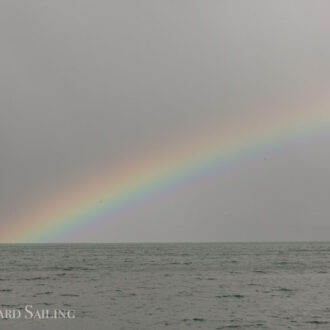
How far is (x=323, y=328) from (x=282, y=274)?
32.2m

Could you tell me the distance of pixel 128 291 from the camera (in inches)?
1695

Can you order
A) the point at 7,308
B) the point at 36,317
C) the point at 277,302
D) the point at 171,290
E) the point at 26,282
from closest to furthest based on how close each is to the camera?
Answer: the point at 36,317
the point at 7,308
the point at 277,302
the point at 171,290
the point at 26,282

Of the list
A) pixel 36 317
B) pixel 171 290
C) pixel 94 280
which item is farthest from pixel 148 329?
pixel 94 280

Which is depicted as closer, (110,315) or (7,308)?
(110,315)

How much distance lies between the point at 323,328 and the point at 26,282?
1221 inches

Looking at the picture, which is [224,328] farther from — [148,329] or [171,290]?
[171,290]

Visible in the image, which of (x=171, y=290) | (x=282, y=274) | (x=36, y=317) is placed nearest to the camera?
(x=36, y=317)

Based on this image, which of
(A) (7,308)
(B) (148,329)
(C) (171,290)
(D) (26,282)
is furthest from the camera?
(D) (26,282)

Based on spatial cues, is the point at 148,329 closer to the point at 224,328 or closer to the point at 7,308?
the point at 224,328

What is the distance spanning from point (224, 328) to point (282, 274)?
109 feet

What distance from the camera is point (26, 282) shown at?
167 ft

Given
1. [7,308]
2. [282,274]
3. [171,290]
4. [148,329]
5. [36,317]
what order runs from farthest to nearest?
[282,274]
[171,290]
[7,308]
[36,317]
[148,329]

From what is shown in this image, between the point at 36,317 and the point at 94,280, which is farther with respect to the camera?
the point at 94,280

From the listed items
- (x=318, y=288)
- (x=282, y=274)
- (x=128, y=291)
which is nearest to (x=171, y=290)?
(x=128, y=291)
